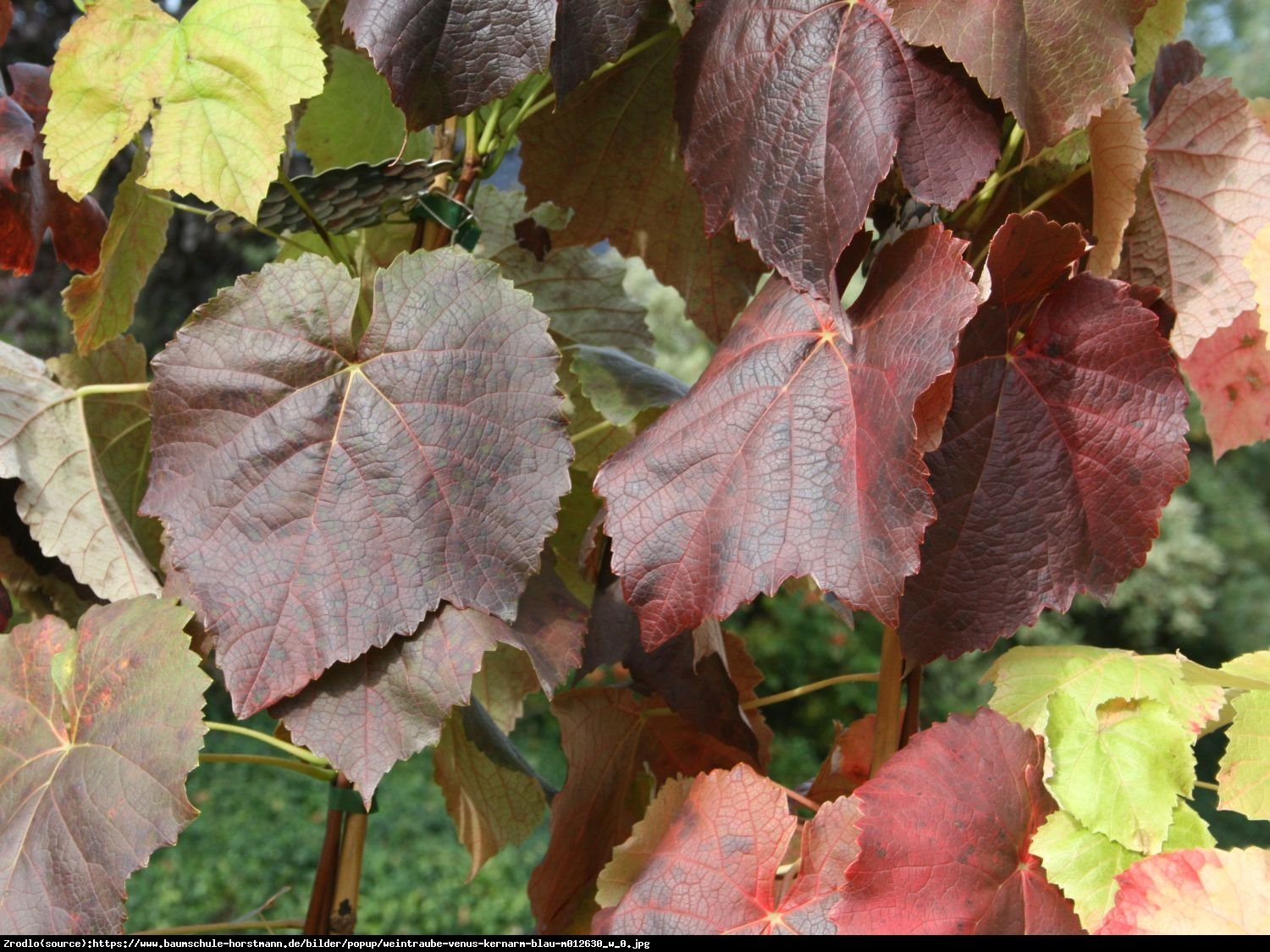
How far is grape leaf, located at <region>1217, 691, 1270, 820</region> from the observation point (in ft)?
2.18

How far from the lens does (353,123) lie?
108 centimetres

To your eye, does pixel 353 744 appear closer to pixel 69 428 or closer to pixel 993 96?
pixel 69 428

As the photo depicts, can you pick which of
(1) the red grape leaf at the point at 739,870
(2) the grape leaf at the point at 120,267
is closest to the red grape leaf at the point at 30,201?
(2) the grape leaf at the point at 120,267

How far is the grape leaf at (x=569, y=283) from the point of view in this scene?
3.67ft

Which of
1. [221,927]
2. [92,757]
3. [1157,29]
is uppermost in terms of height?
[1157,29]

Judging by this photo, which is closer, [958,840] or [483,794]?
[958,840]

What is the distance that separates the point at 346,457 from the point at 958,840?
47cm

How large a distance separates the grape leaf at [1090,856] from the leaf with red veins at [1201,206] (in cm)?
31

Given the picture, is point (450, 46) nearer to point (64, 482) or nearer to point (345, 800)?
point (64, 482)

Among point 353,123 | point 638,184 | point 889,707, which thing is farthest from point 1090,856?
point 353,123

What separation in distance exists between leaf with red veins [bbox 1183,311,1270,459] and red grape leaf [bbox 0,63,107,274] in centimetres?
97

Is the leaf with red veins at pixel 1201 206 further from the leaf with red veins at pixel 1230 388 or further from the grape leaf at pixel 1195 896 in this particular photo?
the grape leaf at pixel 1195 896

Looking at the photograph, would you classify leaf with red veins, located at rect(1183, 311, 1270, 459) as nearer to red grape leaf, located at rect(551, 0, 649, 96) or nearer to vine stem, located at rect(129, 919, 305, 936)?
red grape leaf, located at rect(551, 0, 649, 96)

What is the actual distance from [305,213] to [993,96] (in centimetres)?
51
